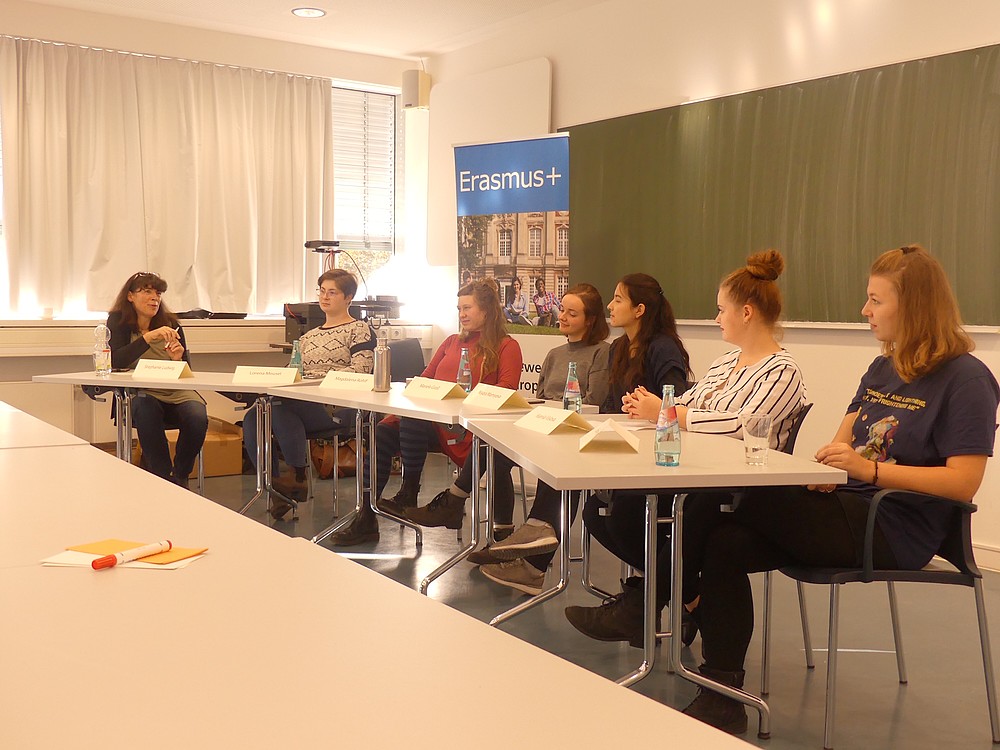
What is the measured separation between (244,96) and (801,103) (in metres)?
3.86

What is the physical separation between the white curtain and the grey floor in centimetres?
302

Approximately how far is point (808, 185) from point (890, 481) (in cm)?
254

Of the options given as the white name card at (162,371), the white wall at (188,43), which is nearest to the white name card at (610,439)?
the white name card at (162,371)

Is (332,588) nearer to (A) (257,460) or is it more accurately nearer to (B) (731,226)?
(A) (257,460)

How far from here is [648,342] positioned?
142 inches

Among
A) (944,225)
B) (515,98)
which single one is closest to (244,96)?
(515,98)

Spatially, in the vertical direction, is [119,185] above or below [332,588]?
above

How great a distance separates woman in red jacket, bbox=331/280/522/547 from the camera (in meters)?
4.02

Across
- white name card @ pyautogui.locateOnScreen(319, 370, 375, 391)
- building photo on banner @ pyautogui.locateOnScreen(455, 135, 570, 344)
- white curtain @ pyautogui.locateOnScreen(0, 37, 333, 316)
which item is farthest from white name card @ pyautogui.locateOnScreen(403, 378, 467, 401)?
white curtain @ pyautogui.locateOnScreen(0, 37, 333, 316)

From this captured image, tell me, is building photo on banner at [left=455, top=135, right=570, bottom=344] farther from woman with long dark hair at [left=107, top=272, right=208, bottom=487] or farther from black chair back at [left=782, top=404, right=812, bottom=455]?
black chair back at [left=782, top=404, right=812, bottom=455]

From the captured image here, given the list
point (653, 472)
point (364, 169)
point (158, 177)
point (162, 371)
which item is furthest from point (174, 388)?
point (364, 169)

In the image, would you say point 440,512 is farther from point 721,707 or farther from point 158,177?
point 158,177

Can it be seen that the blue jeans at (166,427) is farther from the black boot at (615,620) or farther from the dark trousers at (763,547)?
the dark trousers at (763,547)

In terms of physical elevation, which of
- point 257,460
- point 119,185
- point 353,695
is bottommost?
point 257,460
